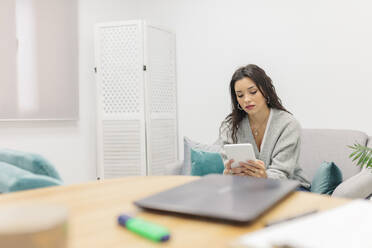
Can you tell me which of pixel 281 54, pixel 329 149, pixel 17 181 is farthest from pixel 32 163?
pixel 281 54

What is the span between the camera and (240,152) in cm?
152

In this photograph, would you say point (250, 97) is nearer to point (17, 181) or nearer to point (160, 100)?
point (17, 181)

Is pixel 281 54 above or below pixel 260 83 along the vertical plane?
above

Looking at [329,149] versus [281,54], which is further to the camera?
[281,54]

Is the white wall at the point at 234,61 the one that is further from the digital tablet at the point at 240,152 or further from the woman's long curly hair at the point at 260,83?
the digital tablet at the point at 240,152

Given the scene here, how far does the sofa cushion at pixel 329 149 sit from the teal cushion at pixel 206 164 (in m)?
0.55

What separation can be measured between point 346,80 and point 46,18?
105 inches

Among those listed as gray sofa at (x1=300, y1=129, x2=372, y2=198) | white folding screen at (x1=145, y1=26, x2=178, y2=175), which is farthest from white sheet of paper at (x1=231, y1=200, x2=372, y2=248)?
white folding screen at (x1=145, y1=26, x2=178, y2=175)

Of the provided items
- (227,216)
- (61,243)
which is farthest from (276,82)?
(61,243)

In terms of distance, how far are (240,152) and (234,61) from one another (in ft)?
6.75

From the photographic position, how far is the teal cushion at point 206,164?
2264 millimetres

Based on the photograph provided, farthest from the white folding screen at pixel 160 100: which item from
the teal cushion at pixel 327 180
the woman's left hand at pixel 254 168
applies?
the woman's left hand at pixel 254 168

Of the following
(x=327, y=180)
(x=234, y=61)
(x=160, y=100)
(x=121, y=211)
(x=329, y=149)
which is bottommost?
(x=327, y=180)

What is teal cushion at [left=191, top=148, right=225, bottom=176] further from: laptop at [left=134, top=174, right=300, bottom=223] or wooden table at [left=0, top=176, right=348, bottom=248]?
laptop at [left=134, top=174, right=300, bottom=223]
